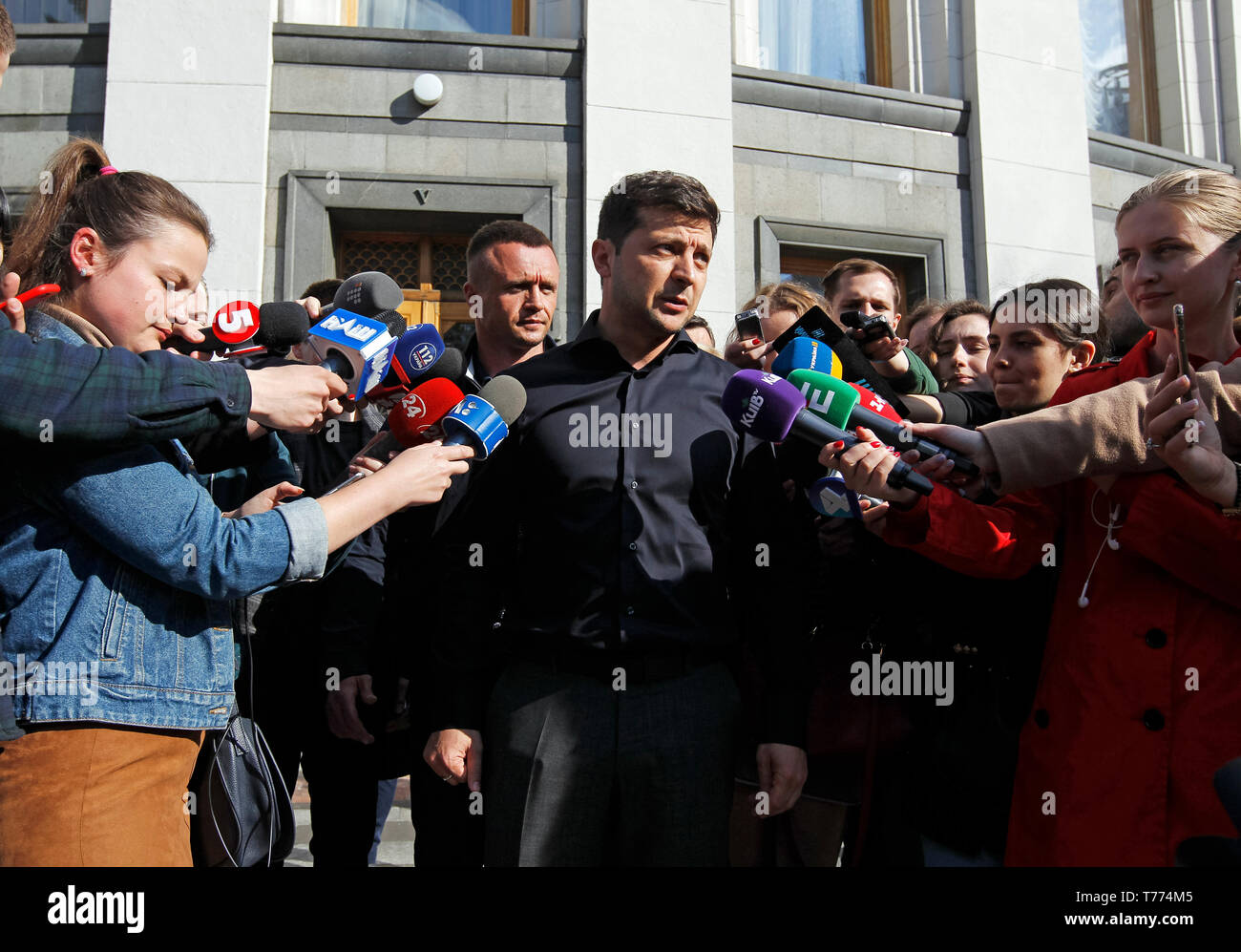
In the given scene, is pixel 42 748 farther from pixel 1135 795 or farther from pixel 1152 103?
pixel 1152 103

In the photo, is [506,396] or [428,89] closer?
[506,396]


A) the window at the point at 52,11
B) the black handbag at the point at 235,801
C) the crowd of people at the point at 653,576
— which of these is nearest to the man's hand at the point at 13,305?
the crowd of people at the point at 653,576

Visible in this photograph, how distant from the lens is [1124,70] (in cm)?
1067

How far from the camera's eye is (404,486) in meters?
2.29

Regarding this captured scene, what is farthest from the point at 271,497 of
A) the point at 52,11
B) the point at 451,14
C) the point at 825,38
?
the point at 825,38

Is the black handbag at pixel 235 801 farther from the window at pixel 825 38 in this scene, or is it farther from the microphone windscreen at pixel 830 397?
the window at pixel 825 38

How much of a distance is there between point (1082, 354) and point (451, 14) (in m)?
7.35

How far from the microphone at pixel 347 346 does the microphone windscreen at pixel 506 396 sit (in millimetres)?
295

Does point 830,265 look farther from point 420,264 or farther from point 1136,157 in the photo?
point 420,264

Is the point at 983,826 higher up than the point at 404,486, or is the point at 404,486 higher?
the point at 404,486

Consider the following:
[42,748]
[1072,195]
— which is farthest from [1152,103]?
[42,748]

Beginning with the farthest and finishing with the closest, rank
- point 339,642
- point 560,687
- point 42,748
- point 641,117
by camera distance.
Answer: point 641,117
point 339,642
point 560,687
point 42,748

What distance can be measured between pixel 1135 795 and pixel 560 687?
1.31 metres

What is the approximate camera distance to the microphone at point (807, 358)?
104 inches
